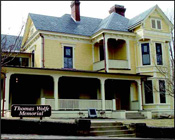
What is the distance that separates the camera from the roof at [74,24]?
24.9 metres

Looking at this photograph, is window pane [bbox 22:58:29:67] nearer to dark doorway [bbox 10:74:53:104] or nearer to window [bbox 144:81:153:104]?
dark doorway [bbox 10:74:53:104]

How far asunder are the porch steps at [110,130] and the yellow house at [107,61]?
7.51 meters

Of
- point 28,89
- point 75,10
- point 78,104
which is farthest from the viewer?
point 75,10

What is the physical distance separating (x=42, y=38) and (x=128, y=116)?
31.0 ft

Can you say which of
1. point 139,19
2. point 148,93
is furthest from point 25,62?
point 148,93

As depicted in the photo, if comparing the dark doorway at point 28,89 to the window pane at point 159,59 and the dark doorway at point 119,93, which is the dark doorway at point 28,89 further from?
the window pane at point 159,59

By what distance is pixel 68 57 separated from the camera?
24.6 m

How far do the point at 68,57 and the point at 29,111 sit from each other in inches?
478

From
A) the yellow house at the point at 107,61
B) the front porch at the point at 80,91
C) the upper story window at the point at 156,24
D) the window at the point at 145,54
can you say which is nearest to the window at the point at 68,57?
the yellow house at the point at 107,61

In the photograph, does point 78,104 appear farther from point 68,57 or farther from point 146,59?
point 146,59

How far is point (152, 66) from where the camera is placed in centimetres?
2425

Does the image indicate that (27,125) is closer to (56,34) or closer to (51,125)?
(51,125)

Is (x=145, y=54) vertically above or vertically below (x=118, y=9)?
below

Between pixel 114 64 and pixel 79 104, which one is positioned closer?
pixel 79 104
